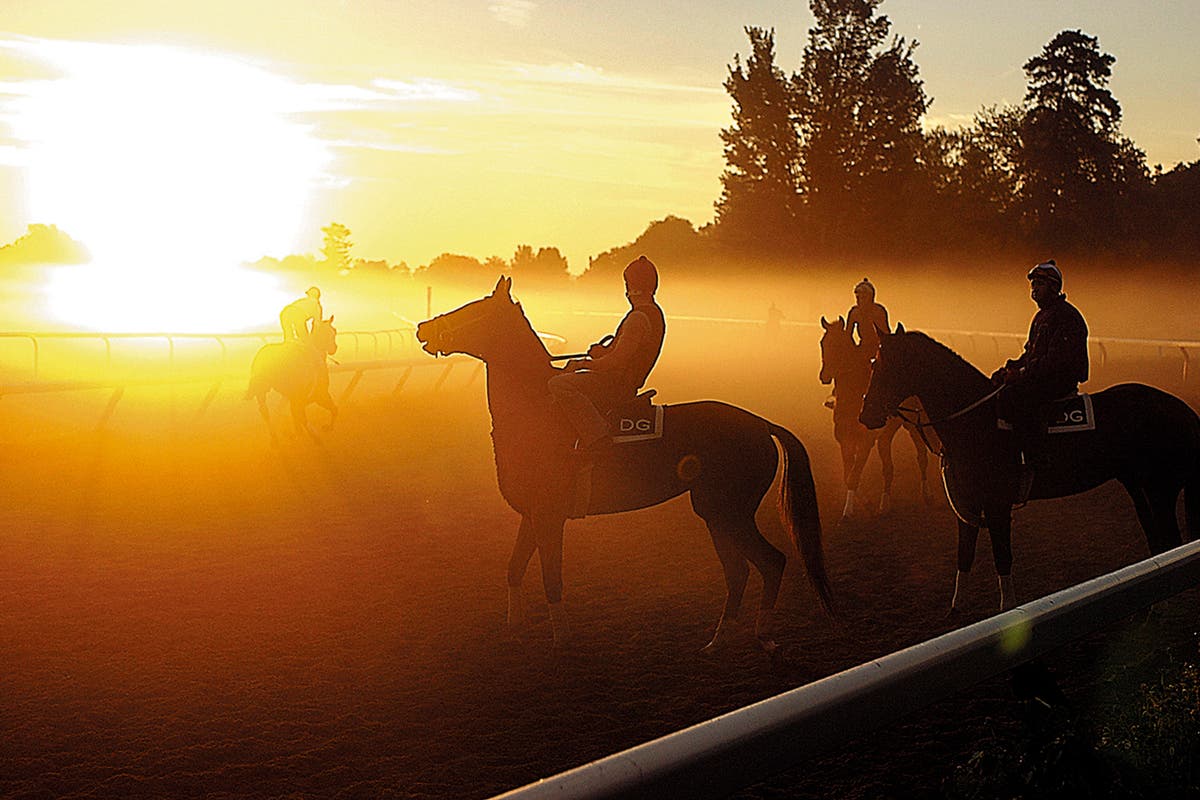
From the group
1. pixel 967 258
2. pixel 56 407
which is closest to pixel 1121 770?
pixel 56 407

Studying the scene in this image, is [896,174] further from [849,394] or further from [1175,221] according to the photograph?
[849,394]

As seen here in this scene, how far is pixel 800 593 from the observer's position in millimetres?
8016

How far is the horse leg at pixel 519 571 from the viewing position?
23.6ft

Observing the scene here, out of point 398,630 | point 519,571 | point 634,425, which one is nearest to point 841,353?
point 634,425

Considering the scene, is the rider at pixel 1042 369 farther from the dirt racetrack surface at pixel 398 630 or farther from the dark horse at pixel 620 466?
the dark horse at pixel 620 466

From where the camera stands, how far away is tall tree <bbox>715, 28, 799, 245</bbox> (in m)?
46.8

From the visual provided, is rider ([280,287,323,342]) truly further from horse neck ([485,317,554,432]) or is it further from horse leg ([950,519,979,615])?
horse leg ([950,519,979,615])

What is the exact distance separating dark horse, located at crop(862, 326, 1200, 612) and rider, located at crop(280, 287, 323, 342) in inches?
381

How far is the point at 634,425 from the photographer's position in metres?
6.99

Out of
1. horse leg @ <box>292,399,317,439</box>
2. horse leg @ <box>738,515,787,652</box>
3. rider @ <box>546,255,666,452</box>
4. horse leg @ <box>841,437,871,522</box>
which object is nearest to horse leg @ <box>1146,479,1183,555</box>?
horse leg @ <box>738,515,787,652</box>

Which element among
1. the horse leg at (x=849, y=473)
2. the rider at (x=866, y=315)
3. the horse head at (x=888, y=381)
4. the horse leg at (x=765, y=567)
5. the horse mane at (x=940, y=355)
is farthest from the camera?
the horse leg at (x=849, y=473)

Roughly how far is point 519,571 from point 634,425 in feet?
3.89

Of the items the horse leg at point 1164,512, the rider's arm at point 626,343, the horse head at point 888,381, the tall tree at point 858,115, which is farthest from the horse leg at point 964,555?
the tall tree at point 858,115

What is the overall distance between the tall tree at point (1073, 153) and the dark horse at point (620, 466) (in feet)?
143
